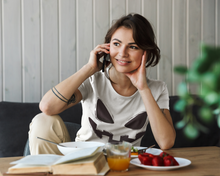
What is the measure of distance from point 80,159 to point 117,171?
0.45 ft

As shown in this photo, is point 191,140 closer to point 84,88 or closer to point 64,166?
point 84,88

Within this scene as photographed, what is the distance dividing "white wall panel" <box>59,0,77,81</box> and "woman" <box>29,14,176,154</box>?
2.13 feet

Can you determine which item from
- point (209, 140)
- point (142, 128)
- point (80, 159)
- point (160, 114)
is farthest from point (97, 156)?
point (209, 140)

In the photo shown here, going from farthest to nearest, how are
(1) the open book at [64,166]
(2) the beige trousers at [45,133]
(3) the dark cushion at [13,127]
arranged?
(3) the dark cushion at [13,127]
(2) the beige trousers at [45,133]
(1) the open book at [64,166]

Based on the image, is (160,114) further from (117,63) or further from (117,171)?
(117,171)

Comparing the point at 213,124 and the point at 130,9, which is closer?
the point at 213,124

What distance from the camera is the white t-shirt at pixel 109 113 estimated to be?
4.67ft

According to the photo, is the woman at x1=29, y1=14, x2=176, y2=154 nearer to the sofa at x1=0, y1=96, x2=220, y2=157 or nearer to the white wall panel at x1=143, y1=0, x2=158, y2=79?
the sofa at x1=0, y1=96, x2=220, y2=157

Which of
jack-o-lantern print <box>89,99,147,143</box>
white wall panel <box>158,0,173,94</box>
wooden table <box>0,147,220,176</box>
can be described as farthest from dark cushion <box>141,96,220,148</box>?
wooden table <box>0,147,220,176</box>

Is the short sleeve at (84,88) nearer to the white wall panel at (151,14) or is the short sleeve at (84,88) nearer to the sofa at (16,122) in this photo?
the sofa at (16,122)

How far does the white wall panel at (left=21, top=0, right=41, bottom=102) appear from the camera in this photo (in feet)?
6.61

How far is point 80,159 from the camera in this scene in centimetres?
75

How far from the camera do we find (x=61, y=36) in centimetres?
211

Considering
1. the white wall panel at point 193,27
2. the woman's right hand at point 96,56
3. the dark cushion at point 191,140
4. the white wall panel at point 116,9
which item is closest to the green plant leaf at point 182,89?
the woman's right hand at point 96,56
